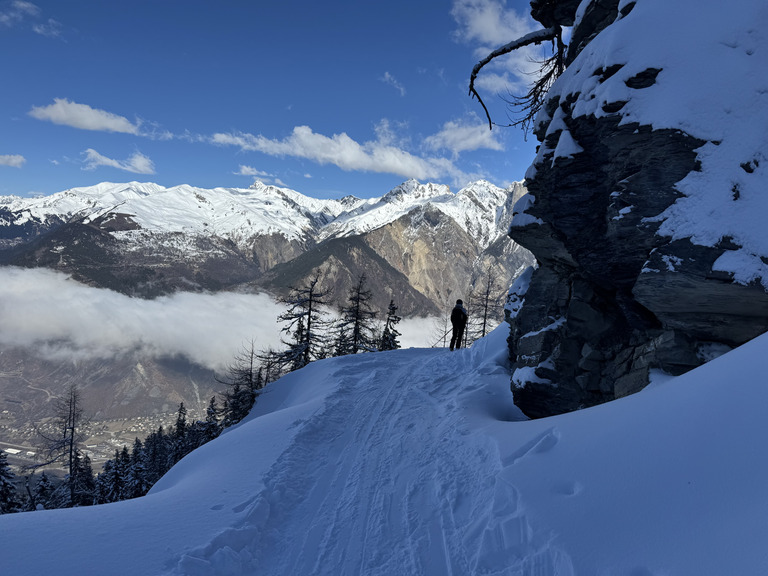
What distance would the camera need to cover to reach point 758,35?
5.64 metres

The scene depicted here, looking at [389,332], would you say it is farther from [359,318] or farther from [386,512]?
[386,512]

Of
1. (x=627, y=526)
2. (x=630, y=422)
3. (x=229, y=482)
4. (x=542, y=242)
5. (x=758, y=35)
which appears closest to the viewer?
(x=627, y=526)

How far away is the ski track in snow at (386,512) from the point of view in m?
4.11

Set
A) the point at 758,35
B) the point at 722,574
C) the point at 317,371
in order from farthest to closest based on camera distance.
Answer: the point at 317,371, the point at 758,35, the point at 722,574

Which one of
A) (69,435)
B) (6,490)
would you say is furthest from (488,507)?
(69,435)

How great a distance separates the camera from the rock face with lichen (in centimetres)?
536

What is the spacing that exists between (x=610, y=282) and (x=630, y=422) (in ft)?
12.4

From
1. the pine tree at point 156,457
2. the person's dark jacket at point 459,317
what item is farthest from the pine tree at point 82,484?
the person's dark jacket at point 459,317

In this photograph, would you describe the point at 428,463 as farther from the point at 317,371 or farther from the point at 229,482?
the point at 317,371

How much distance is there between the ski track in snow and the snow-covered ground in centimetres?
2

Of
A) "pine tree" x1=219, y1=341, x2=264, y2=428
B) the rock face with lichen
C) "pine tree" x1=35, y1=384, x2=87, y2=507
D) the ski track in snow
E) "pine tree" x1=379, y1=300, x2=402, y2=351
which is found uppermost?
the rock face with lichen

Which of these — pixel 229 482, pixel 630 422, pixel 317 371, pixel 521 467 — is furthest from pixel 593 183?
pixel 317 371

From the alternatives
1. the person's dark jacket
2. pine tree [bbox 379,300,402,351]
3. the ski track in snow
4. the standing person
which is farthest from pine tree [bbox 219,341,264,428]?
pine tree [bbox 379,300,402,351]

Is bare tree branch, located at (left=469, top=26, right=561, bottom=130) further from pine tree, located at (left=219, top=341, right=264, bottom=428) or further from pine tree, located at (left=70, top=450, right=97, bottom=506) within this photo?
pine tree, located at (left=70, top=450, right=97, bottom=506)
